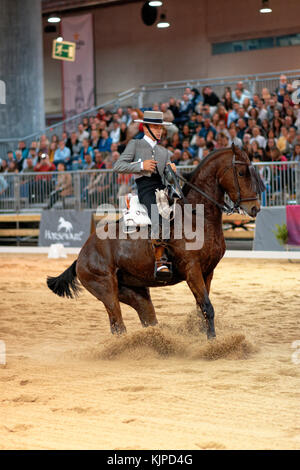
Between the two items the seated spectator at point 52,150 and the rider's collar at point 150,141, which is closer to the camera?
the rider's collar at point 150,141

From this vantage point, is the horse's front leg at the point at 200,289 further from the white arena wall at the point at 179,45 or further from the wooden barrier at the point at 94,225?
the white arena wall at the point at 179,45

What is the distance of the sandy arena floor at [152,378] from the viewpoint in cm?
420

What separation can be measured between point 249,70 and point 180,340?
71.7 ft

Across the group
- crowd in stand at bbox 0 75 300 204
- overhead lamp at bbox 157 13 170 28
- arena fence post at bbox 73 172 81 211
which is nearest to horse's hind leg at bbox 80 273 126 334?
crowd in stand at bbox 0 75 300 204

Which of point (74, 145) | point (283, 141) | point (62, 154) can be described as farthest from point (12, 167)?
point (283, 141)

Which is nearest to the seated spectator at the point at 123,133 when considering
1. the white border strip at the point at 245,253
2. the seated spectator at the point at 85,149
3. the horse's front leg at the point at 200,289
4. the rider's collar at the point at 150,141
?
the seated spectator at the point at 85,149

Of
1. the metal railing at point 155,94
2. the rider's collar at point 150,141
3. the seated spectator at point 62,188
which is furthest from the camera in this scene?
the metal railing at point 155,94

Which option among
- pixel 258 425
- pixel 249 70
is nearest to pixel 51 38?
pixel 249 70

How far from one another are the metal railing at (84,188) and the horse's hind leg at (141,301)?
918cm

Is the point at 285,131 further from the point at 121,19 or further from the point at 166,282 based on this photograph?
the point at 121,19

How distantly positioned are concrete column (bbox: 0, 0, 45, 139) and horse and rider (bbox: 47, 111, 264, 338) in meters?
18.4

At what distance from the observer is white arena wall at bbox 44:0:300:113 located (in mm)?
26016

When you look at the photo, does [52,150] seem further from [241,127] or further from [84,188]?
[241,127]

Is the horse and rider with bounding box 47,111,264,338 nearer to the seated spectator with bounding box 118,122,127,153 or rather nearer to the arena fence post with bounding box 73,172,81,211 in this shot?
the arena fence post with bounding box 73,172,81,211
